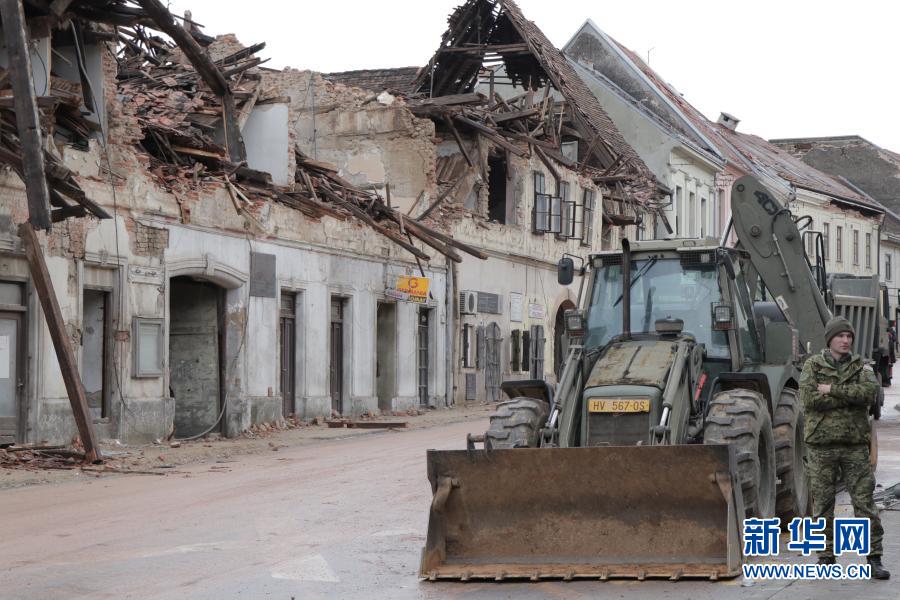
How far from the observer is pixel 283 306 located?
26.7 m

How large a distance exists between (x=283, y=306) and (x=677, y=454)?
59.0 feet

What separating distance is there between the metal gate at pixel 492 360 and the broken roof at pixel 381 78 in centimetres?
869

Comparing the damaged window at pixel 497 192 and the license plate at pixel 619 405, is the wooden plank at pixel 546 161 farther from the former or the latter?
the license plate at pixel 619 405

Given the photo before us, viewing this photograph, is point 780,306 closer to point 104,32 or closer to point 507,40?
point 104,32

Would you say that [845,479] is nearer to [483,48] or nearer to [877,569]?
[877,569]

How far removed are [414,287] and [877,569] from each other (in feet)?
74.5

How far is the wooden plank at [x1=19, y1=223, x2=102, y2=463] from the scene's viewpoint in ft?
60.7

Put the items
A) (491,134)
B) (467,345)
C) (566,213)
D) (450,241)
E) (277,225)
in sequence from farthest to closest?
(566,213) → (491,134) → (467,345) → (450,241) → (277,225)

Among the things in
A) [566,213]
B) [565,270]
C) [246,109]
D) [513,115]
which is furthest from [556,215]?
[565,270]

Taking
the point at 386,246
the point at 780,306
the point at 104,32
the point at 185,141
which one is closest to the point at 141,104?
the point at 185,141

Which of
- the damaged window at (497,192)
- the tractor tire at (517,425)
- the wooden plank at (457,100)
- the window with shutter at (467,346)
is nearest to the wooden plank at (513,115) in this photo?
the wooden plank at (457,100)

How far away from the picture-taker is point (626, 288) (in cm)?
1178

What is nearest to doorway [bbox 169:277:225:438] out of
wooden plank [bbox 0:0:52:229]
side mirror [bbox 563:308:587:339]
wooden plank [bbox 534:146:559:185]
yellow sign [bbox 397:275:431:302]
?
yellow sign [bbox 397:275:431:302]

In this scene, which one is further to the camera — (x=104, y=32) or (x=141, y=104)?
(x=141, y=104)
